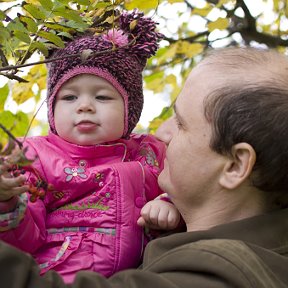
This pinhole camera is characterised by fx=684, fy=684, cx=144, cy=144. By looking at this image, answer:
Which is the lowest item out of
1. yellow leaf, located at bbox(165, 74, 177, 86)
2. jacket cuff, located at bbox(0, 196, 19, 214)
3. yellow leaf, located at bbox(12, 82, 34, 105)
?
jacket cuff, located at bbox(0, 196, 19, 214)

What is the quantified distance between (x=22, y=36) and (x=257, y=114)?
0.67m

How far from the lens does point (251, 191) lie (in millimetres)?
1930

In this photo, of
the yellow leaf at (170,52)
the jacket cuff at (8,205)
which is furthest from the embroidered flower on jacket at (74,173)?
the yellow leaf at (170,52)

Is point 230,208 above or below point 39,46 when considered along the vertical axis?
below

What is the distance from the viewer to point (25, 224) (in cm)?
198

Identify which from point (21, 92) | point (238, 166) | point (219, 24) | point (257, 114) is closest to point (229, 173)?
point (238, 166)

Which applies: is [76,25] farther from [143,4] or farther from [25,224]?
[143,4]

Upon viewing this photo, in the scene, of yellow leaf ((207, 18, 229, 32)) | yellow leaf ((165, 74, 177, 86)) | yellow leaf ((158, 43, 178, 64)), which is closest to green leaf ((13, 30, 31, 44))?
yellow leaf ((207, 18, 229, 32))

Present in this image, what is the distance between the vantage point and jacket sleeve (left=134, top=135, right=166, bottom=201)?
2.37m

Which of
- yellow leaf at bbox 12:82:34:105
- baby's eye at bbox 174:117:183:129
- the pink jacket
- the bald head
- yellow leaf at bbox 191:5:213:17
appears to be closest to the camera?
the bald head

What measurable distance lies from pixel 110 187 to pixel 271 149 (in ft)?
1.94

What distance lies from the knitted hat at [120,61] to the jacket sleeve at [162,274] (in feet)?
2.70

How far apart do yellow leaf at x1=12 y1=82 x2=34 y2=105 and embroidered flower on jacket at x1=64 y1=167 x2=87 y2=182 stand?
80cm

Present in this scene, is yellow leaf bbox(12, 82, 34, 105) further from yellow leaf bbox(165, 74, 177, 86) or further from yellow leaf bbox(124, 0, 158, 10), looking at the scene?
yellow leaf bbox(165, 74, 177, 86)
